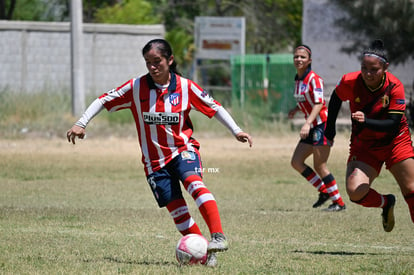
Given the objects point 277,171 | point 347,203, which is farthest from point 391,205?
point 277,171

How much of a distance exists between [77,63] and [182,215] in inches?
632

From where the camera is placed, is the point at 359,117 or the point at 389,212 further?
the point at 389,212

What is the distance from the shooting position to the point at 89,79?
24.8 metres

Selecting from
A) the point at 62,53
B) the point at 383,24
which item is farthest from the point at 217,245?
the point at 383,24

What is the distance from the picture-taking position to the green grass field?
7035mm

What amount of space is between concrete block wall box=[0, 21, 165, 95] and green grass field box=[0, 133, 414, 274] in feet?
18.6

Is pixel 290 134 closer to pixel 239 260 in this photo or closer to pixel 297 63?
pixel 297 63

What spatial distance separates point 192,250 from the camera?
6699 millimetres

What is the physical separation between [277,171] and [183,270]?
10250 mm

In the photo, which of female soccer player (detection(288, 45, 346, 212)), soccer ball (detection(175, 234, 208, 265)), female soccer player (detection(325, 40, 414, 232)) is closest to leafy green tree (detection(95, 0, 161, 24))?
female soccer player (detection(288, 45, 346, 212))

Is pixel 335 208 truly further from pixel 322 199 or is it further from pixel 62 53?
pixel 62 53

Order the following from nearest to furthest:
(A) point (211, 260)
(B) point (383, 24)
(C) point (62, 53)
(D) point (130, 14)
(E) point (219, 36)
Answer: (A) point (211, 260), (C) point (62, 53), (B) point (383, 24), (E) point (219, 36), (D) point (130, 14)

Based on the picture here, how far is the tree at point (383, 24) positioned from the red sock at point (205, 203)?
63.6ft

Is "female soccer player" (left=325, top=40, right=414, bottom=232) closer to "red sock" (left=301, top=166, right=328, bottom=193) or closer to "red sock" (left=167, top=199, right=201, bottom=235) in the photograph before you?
"red sock" (left=167, top=199, right=201, bottom=235)
